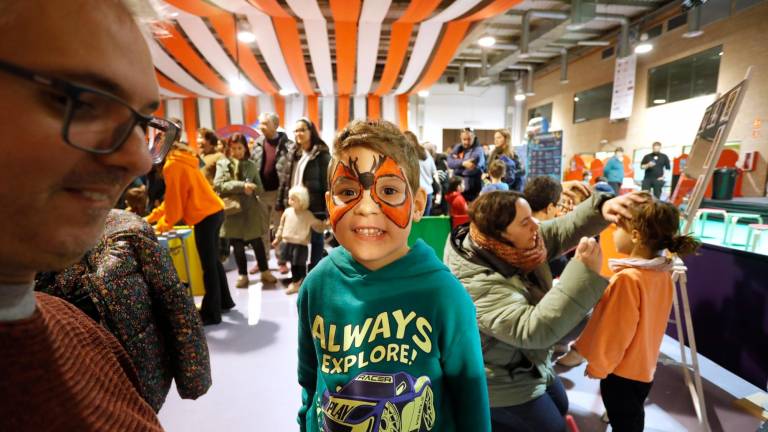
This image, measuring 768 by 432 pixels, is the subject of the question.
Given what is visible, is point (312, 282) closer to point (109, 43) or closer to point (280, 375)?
point (109, 43)

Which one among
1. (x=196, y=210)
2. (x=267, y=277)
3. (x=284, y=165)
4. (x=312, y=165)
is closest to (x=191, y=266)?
(x=267, y=277)

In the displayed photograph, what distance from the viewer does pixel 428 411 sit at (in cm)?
90

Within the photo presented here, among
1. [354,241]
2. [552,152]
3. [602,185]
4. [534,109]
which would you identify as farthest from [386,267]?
[534,109]

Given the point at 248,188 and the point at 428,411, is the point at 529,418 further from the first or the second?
the point at 248,188

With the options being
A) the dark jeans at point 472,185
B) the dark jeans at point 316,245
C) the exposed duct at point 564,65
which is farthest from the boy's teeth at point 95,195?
the exposed duct at point 564,65

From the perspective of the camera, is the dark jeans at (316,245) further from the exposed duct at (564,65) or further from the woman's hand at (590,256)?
the exposed duct at (564,65)

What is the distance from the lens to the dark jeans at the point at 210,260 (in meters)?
3.01

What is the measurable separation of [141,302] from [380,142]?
2.60 feet

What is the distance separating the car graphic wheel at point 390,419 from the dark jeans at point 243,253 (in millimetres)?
3403

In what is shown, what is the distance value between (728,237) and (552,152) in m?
3.06

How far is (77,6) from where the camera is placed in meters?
0.38

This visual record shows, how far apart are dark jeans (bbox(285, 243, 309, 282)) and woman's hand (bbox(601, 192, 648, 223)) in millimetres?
2792

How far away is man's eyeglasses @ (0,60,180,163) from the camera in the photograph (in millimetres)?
349

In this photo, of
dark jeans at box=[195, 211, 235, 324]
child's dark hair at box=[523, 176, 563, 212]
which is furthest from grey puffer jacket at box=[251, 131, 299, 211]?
child's dark hair at box=[523, 176, 563, 212]
